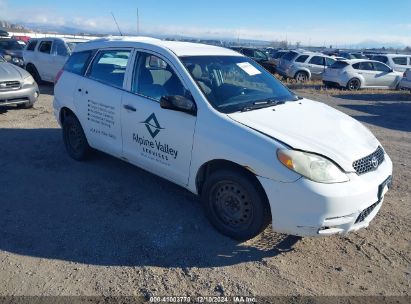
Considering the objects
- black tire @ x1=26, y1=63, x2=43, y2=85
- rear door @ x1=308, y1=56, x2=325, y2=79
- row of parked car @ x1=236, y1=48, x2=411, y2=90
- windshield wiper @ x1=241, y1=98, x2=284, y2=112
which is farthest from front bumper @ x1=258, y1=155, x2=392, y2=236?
rear door @ x1=308, y1=56, x2=325, y2=79

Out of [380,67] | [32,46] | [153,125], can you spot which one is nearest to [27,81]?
[32,46]

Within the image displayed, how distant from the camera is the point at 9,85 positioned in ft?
28.3

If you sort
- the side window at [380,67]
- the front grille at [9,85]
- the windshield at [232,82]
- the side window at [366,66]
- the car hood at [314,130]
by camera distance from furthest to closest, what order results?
the side window at [380,67]
the side window at [366,66]
the front grille at [9,85]
the windshield at [232,82]
the car hood at [314,130]

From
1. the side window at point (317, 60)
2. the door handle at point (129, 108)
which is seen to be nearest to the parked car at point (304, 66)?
the side window at point (317, 60)

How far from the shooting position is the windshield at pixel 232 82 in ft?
12.7

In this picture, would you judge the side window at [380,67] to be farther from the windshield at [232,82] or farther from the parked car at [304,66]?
the windshield at [232,82]

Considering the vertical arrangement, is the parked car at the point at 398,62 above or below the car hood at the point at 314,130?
below

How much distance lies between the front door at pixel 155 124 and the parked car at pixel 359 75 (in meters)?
14.6

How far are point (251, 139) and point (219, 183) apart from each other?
0.58m

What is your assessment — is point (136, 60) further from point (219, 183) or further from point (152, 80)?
point (219, 183)

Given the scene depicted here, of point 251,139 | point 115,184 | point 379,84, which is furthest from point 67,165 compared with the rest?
point 379,84

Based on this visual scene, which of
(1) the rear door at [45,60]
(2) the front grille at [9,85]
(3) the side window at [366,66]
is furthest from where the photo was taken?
(3) the side window at [366,66]

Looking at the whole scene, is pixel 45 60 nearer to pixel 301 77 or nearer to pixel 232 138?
pixel 232 138

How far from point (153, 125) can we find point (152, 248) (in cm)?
133
